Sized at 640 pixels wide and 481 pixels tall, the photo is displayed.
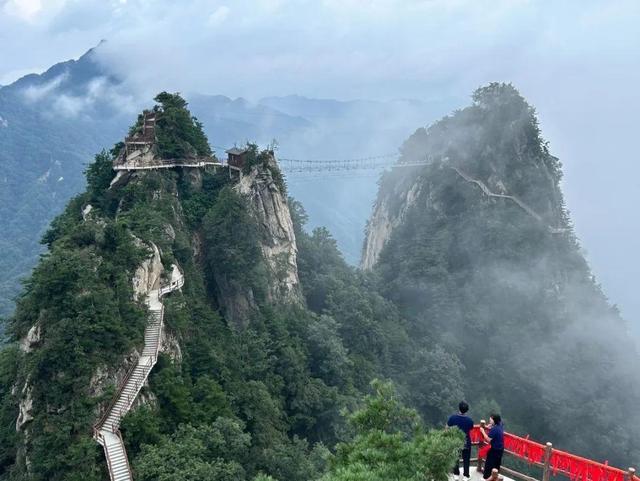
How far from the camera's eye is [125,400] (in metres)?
18.8

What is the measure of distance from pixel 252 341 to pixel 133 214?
7.76 m

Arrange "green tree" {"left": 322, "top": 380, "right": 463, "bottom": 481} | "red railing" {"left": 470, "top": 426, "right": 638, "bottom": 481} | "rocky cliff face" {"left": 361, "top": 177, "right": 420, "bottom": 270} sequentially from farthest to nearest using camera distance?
"rocky cliff face" {"left": 361, "top": 177, "right": 420, "bottom": 270}
"red railing" {"left": 470, "top": 426, "right": 638, "bottom": 481}
"green tree" {"left": 322, "top": 380, "right": 463, "bottom": 481}

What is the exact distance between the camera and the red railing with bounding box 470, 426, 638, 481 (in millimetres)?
10438

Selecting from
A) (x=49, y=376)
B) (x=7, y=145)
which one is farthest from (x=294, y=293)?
(x=7, y=145)

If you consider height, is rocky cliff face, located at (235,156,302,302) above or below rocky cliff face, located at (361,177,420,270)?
below

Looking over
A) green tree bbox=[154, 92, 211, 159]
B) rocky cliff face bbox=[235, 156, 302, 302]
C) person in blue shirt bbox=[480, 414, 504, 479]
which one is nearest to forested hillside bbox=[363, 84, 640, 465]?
rocky cliff face bbox=[235, 156, 302, 302]

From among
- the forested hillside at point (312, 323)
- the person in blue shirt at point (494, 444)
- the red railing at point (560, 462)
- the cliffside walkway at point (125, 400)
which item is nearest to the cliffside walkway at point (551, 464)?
the red railing at point (560, 462)

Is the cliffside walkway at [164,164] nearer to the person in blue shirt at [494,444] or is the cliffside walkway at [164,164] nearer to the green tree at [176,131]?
the green tree at [176,131]

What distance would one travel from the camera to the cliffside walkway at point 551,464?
10492 millimetres

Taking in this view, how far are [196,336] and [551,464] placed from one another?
16.3 m

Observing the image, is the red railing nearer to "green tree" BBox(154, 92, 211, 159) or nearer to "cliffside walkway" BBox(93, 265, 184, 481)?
"cliffside walkway" BBox(93, 265, 184, 481)

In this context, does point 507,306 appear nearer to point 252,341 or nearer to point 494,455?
point 252,341

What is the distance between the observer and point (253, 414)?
23.4m

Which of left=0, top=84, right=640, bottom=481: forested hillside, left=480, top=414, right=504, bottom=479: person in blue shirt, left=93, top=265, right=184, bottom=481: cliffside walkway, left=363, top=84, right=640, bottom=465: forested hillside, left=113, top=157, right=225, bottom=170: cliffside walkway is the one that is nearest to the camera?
left=480, top=414, right=504, bottom=479: person in blue shirt
